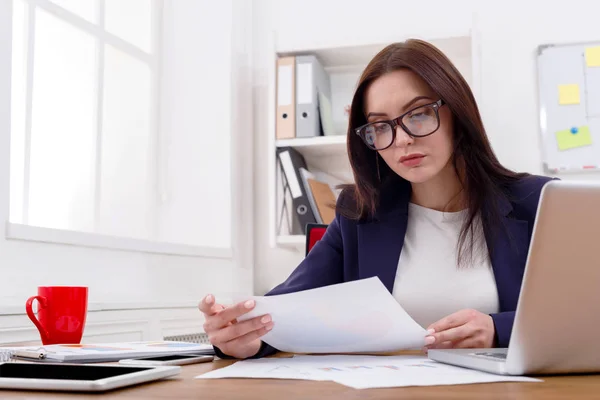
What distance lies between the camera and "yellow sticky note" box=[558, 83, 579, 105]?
250 centimetres

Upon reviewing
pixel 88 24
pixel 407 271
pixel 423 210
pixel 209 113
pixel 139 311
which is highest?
pixel 88 24

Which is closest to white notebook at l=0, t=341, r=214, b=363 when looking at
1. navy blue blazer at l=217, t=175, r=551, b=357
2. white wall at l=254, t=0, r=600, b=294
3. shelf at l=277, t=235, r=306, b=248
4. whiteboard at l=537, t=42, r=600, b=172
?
navy blue blazer at l=217, t=175, r=551, b=357

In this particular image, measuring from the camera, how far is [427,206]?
1.57 meters

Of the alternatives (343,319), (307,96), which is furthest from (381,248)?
(307,96)

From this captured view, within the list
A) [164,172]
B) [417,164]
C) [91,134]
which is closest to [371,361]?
[417,164]

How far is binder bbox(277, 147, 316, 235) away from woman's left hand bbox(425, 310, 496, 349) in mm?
1540

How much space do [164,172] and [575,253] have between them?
2.19 m

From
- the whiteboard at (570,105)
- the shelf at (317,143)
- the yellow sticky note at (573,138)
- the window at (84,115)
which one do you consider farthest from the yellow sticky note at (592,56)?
the window at (84,115)

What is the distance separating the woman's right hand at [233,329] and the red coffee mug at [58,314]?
31 centimetres

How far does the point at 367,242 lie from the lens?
1.47 m

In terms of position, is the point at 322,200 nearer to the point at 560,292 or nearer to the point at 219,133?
the point at 219,133

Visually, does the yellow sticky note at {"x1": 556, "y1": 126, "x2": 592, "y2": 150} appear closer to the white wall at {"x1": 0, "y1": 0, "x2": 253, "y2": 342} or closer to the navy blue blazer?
the navy blue blazer

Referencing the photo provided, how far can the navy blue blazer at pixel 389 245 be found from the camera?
1.36m

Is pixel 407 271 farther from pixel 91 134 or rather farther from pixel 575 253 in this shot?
pixel 91 134
